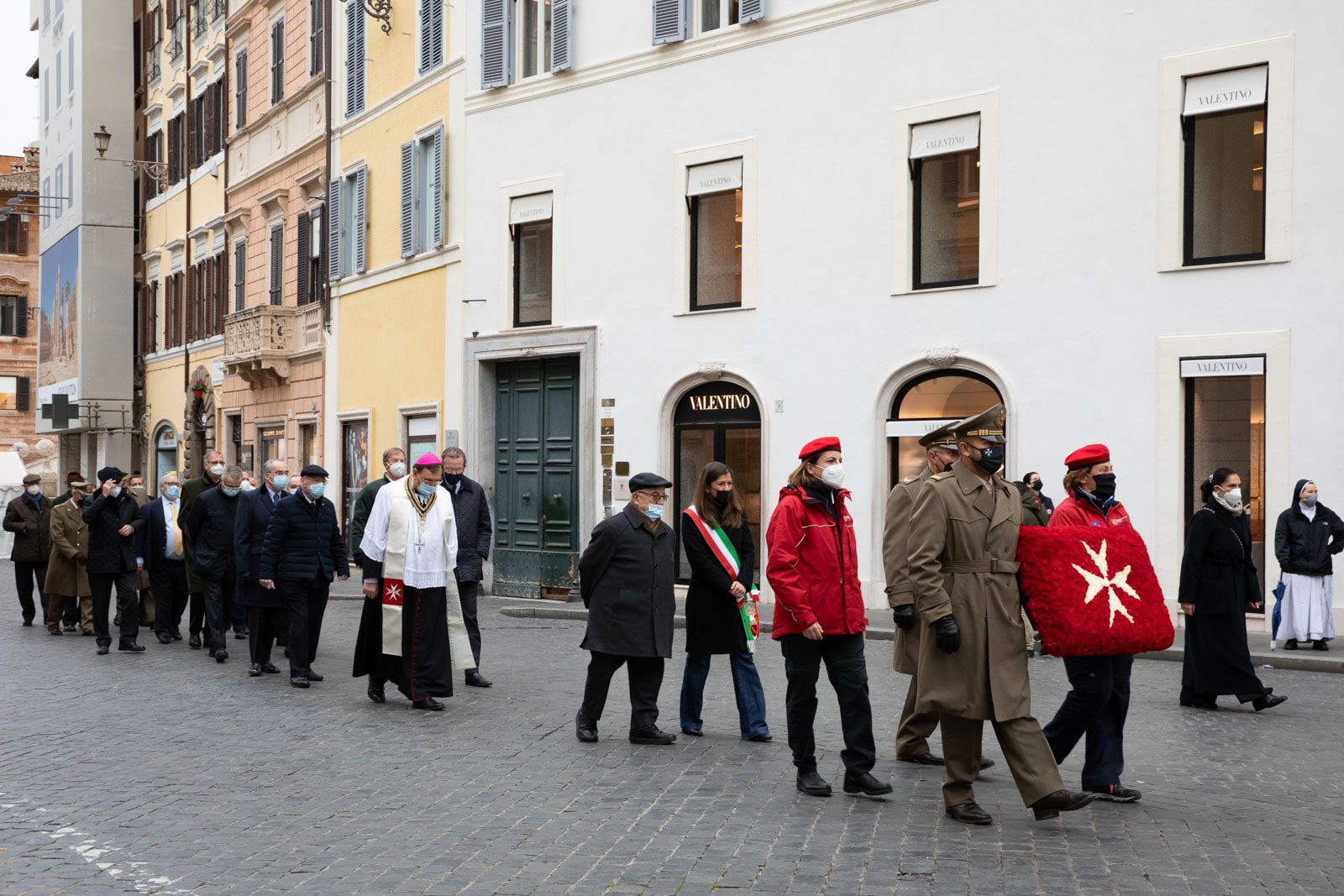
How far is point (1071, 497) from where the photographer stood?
26.1ft

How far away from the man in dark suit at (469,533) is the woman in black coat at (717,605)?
10.4 ft

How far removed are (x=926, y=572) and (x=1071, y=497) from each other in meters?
1.31

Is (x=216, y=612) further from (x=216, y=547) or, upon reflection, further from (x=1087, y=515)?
(x=1087, y=515)

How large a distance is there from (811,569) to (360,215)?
21.6 metres

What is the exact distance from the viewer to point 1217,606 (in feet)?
36.7

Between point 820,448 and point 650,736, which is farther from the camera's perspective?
point 650,736

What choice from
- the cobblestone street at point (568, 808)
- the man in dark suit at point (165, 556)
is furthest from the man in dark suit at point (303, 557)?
the man in dark suit at point (165, 556)

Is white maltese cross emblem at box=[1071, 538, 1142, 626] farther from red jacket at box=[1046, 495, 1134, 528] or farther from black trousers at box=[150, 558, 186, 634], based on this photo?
black trousers at box=[150, 558, 186, 634]

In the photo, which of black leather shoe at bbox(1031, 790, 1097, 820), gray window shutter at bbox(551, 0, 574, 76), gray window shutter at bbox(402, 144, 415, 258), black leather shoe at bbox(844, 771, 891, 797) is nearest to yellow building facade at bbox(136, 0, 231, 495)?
gray window shutter at bbox(402, 144, 415, 258)

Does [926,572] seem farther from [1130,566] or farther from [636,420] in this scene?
[636,420]

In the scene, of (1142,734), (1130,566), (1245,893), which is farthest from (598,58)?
(1245,893)

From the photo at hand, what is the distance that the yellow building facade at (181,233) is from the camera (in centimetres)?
3625

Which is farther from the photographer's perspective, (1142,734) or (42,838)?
(1142,734)

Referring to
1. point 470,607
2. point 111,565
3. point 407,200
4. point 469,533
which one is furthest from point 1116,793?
point 407,200
